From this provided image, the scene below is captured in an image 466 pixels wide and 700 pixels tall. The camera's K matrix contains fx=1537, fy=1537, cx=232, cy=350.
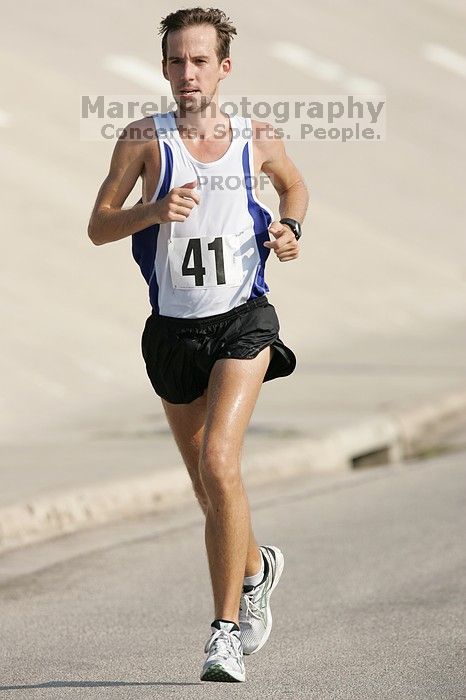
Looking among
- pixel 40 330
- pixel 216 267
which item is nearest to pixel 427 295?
pixel 40 330

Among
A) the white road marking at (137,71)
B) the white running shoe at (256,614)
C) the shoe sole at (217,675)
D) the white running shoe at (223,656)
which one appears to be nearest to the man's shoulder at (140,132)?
the white running shoe at (256,614)

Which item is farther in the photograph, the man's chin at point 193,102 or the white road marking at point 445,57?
the white road marking at point 445,57

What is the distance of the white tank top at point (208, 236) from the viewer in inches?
203

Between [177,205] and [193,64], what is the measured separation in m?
0.56

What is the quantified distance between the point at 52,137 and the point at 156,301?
1525 centimetres

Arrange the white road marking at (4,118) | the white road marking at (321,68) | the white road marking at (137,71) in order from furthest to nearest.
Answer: the white road marking at (321,68) → the white road marking at (137,71) → the white road marking at (4,118)

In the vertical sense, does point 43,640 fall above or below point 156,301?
below

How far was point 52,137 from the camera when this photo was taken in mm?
20156

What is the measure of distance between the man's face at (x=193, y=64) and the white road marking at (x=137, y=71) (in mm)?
20499

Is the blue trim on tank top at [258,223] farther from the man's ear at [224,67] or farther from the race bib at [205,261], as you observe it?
the man's ear at [224,67]

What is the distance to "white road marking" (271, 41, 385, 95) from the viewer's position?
28.9m

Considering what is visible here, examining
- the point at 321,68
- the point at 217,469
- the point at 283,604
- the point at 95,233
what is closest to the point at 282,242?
the point at 95,233

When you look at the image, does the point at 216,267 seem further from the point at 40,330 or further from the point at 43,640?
the point at 40,330

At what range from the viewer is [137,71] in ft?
85.4
